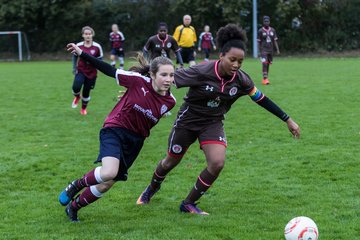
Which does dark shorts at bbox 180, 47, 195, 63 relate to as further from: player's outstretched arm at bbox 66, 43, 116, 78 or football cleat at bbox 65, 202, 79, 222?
football cleat at bbox 65, 202, 79, 222

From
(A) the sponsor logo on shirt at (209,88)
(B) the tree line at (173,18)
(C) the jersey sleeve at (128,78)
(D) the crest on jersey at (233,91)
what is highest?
(C) the jersey sleeve at (128,78)

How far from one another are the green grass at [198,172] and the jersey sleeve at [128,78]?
1.29 meters

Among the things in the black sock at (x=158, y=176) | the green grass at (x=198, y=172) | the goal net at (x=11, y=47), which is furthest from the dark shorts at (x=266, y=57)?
the goal net at (x=11, y=47)

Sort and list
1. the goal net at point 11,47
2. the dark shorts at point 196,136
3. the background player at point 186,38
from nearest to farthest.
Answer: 1. the dark shorts at point 196,136
2. the background player at point 186,38
3. the goal net at point 11,47

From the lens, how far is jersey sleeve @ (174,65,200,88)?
193 inches

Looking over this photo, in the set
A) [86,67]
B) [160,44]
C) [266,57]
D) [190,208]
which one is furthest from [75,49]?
[266,57]

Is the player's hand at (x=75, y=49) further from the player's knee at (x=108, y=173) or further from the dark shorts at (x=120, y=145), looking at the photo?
the player's knee at (x=108, y=173)

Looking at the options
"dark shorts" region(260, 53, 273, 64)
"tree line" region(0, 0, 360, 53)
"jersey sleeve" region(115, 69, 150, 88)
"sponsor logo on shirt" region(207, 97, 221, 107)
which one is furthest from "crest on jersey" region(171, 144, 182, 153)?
"tree line" region(0, 0, 360, 53)

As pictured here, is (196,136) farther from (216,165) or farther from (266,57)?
(266,57)

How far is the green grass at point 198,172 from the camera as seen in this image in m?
4.68

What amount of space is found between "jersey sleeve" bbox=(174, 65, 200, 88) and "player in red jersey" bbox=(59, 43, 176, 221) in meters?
0.15

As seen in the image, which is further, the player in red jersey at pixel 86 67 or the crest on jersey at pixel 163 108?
the player in red jersey at pixel 86 67

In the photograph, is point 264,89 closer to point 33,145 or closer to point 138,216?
point 33,145

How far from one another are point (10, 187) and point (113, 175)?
2064mm
